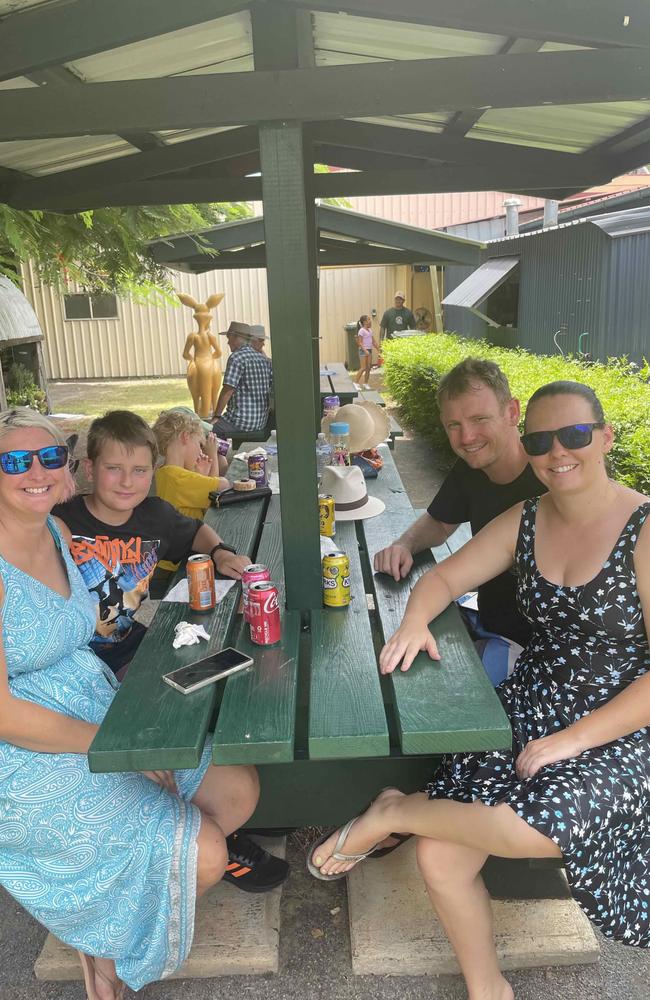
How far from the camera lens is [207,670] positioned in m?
1.96

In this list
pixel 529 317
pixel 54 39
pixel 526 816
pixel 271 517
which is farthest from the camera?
pixel 529 317

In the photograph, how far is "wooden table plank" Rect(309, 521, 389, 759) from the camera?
1.68 meters

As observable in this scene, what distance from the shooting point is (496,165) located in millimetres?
4117

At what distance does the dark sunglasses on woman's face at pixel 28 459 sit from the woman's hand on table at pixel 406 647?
1.04 meters

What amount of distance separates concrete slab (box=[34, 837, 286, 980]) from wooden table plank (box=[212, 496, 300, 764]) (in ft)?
2.52

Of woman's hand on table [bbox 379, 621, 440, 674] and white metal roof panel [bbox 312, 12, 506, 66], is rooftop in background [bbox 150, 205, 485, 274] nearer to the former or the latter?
white metal roof panel [bbox 312, 12, 506, 66]

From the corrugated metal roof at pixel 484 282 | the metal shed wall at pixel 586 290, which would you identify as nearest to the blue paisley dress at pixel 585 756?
the metal shed wall at pixel 586 290

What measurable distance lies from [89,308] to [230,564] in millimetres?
17443

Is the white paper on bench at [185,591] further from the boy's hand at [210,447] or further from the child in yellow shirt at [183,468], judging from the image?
the boy's hand at [210,447]

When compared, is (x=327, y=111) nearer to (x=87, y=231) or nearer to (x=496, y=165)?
(x=496, y=165)

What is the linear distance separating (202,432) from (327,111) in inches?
85.4

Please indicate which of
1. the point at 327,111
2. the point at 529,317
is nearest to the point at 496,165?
the point at 327,111

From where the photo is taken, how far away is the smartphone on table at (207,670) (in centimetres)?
190

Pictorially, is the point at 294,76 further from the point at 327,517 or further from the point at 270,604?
the point at 327,517
